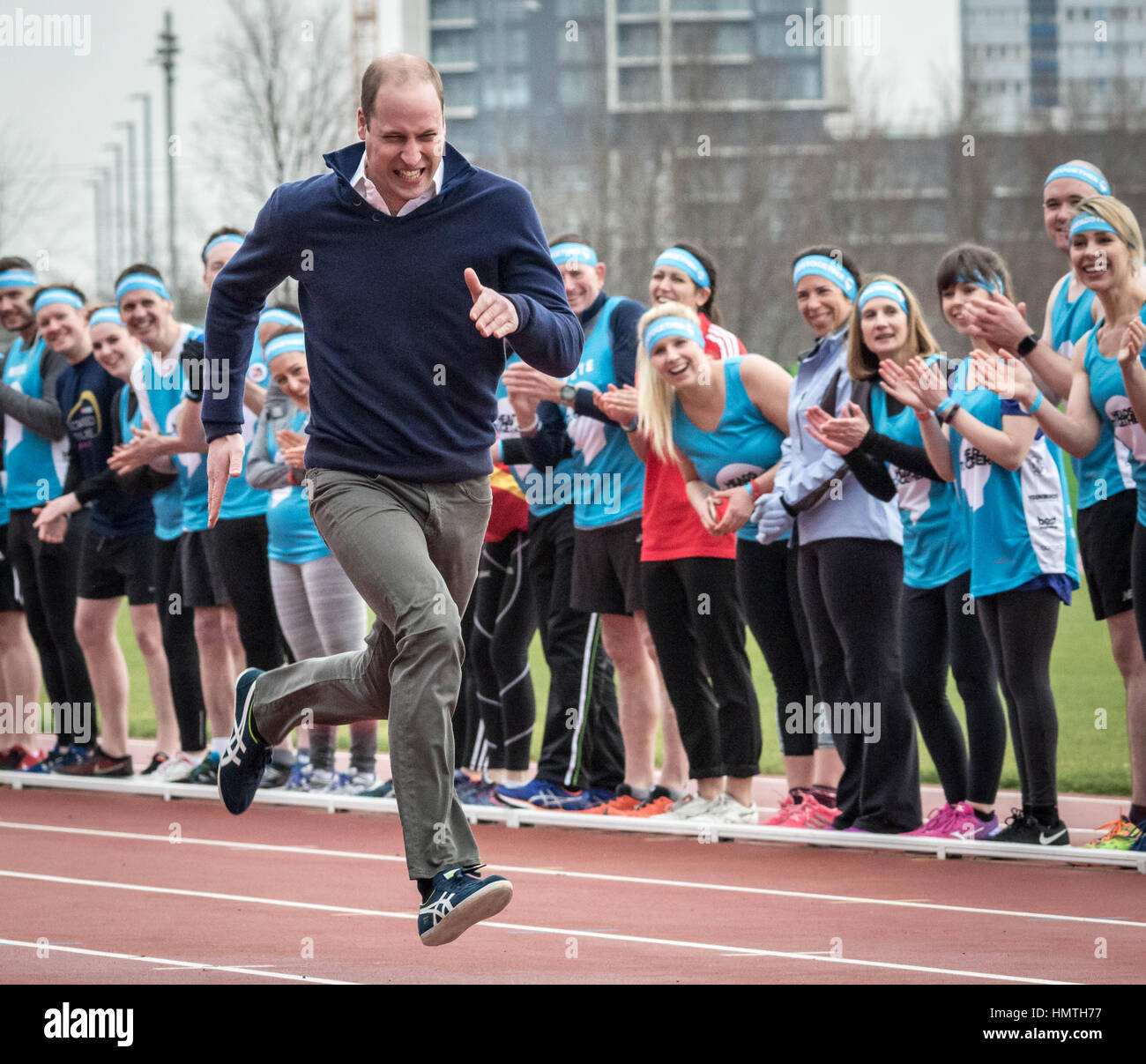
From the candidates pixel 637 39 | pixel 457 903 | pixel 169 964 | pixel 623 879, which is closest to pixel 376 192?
pixel 457 903

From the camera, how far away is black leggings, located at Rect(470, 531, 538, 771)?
9.71m

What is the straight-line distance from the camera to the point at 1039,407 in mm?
7793

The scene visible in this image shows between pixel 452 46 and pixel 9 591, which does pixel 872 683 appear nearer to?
pixel 9 591

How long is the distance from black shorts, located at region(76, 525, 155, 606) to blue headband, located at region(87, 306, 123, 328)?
4.02 ft

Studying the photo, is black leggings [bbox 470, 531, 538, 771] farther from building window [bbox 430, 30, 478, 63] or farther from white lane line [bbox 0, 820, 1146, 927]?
building window [bbox 430, 30, 478, 63]

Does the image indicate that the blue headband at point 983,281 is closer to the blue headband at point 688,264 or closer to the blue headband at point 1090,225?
the blue headband at point 1090,225

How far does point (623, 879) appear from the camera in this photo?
762 cm

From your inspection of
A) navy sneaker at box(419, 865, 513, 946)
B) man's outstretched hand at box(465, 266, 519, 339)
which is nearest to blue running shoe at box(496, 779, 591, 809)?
navy sneaker at box(419, 865, 513, 946)

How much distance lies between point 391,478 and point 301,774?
5.38m

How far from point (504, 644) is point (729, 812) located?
1611mm

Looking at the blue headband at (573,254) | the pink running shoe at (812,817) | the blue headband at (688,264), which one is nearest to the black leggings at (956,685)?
the pink running shoe at (812,817)

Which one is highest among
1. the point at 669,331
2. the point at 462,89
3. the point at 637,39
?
the point at 462,89

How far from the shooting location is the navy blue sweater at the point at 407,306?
5.24m

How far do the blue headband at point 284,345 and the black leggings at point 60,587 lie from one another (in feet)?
6.39
